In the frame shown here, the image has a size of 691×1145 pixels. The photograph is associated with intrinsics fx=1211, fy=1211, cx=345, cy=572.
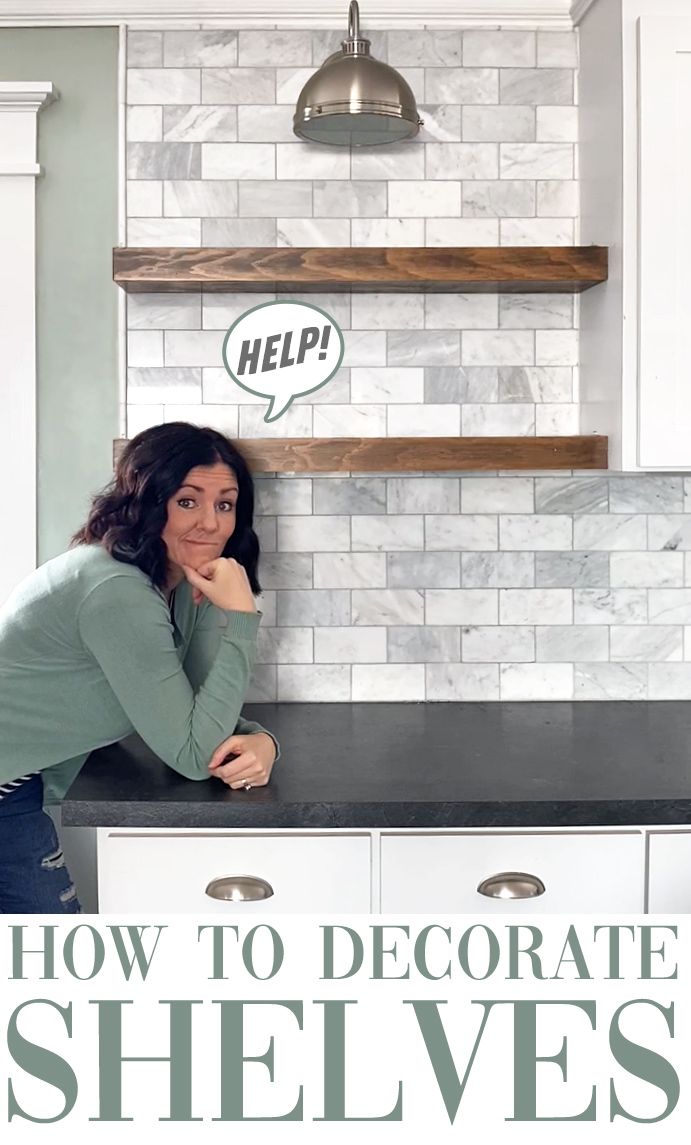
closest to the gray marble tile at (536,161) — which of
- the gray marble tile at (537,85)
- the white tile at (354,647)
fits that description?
the gray marble tile at (537,85)

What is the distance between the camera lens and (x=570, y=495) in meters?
3.02

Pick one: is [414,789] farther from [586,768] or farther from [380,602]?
[380,602]

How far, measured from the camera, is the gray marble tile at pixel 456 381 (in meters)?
2.94

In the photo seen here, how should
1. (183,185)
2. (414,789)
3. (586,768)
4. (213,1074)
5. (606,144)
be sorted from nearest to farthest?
(213,1074) < (414,789) < (586,768) < (606,144) < (183,185)

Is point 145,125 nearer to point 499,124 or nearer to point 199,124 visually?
point 199,124

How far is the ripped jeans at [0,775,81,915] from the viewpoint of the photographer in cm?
241

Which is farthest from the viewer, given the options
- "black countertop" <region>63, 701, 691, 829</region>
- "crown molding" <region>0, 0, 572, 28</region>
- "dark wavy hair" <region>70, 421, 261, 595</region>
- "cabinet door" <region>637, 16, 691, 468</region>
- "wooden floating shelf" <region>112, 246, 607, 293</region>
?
"crown molding" <region>0, 0, 572, 28</region>

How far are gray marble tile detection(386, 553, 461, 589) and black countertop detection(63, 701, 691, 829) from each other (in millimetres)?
332

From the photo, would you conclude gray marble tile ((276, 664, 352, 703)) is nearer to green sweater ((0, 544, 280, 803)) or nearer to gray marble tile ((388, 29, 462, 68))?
green sweater ((0, 544, 280, 803))

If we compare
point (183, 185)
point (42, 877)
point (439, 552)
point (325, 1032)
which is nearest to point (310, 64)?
point (183, 185)

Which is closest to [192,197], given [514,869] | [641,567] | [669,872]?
[641,567]

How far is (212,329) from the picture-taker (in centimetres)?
291

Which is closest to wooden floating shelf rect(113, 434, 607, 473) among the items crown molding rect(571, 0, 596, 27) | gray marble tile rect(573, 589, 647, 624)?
gray marble tile rect(573, 589, 647, 624)

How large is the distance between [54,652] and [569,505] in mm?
1362
